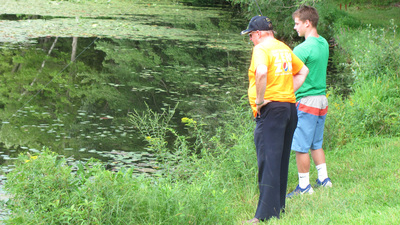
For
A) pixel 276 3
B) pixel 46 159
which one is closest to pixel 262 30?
pixel 46 159

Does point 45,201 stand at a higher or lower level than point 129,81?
higher

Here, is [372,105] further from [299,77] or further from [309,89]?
[299,77]

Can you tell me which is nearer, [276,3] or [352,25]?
[276,3]

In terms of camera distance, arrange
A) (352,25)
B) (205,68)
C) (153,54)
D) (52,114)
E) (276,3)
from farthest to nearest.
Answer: (352,25) → (276,3) → (153,54) → (205,68) → (52,114)

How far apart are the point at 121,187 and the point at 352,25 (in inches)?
817

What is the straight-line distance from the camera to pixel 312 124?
4.75m

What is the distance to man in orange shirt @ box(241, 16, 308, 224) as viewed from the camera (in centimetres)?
391

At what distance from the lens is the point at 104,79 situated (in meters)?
12.5

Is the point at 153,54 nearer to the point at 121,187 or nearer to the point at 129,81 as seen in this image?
the point at 129,81

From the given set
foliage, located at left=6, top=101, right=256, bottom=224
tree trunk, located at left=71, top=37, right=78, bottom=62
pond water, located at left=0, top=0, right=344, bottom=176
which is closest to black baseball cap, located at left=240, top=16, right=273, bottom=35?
foliage, located at left=6, top=101, right=256, bottom=224

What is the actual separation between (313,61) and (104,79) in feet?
28.2

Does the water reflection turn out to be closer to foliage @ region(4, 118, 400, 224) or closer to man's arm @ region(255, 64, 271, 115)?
foliage @ region(4, 118, 400, 224)

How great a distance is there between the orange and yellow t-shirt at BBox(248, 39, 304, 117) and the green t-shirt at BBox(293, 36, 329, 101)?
2.03 ft

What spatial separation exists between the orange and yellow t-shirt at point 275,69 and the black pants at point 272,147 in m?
0.08
